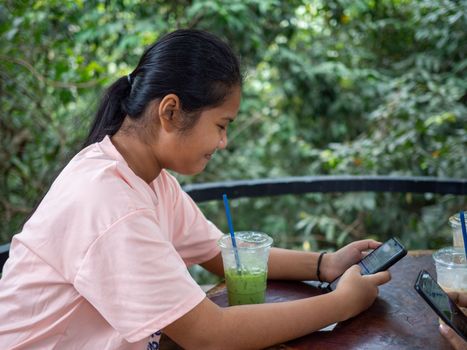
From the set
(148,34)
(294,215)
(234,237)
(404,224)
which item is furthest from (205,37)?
(294,215)

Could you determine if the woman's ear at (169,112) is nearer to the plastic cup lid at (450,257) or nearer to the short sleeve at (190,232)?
the short sleeve at (190,232)

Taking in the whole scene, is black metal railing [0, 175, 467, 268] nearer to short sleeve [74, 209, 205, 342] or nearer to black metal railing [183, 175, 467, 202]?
black metal railing [183, 175, 467, 202]

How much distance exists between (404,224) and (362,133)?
81 centimetres

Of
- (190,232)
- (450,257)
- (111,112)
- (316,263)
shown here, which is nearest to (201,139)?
(111,112)

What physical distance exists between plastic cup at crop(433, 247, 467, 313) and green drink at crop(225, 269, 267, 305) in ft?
1.29

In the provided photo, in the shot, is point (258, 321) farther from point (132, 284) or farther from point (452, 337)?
point (452, 337)

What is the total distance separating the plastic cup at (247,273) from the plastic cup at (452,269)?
0.38m

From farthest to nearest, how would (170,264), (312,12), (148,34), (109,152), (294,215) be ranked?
(294,215) < (312,12) < (148,34) < (109,152) < (170,264)

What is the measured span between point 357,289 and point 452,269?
0.21m

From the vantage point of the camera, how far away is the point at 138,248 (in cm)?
93

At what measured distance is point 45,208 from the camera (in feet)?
3.34

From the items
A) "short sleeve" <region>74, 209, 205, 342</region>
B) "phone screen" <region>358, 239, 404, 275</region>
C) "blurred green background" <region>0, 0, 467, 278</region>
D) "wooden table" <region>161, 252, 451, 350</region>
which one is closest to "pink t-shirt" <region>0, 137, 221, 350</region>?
"short sleeve" <region>74, 209, 205, 342</region>

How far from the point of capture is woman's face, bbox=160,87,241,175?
1140mm

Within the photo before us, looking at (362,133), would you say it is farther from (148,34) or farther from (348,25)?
(148,34)
